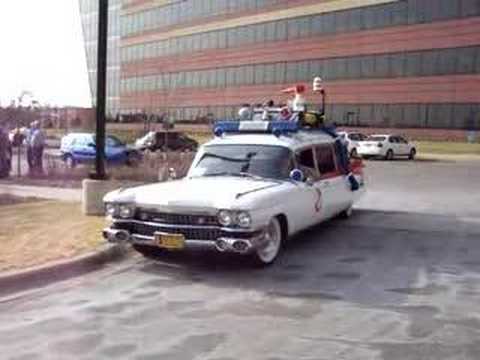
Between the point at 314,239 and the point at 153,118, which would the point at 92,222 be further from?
the point at 153,118

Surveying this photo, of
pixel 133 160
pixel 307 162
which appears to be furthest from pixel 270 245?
pixel 133 160

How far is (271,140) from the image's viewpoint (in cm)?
1137

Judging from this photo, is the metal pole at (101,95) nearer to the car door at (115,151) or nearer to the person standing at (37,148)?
the person standing at (37,148)

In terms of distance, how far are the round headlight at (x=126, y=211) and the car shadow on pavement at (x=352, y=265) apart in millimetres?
653

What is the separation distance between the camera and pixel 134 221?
9594 mm

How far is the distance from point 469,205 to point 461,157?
33754mm

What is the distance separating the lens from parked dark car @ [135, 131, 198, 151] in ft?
131

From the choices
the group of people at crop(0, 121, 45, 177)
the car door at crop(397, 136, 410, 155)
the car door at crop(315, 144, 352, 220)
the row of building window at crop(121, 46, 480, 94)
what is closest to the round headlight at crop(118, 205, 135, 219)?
the car door at crop(315, 144, 352, 220)

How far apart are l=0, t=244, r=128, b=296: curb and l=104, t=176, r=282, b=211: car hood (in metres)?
0.77

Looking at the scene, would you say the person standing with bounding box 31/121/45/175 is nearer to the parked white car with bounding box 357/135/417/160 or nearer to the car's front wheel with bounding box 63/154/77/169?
the car's front wheel with bounding box 63/154/77/169

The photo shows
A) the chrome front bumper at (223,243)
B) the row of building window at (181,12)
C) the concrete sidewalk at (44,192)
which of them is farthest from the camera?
the row of building window at (181,12)

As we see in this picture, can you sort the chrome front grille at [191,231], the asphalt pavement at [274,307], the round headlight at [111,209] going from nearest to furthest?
the asphalt pavement at [274,307]
the chrome front grille at [191,231]
the round headlight at [111,209]

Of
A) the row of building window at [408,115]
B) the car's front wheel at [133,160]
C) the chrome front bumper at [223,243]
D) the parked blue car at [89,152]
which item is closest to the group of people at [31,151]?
the parked blue car at [89,152]

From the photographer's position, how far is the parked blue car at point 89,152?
28.9 meters
